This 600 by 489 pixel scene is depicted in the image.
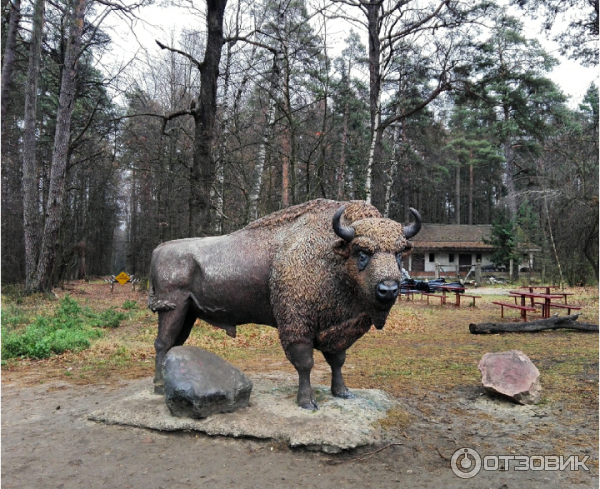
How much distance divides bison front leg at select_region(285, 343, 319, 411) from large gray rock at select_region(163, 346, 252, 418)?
1.73 feet

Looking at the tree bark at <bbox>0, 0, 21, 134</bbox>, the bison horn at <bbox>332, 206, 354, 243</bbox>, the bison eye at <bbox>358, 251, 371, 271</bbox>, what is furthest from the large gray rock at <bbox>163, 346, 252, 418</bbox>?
the tree bark at <bbox>0, 0, 21, 134</bbox>

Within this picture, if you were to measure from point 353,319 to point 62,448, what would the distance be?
2.80m

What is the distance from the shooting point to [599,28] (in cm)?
1218

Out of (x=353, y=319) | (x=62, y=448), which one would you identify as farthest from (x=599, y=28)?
(x=62, y=448)

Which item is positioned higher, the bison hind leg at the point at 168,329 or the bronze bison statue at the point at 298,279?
the bronze bison statue at the point at 298,279

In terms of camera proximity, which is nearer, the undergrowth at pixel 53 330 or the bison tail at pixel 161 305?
the bison tail at pixel 161 305

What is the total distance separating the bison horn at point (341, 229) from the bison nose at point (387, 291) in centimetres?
53

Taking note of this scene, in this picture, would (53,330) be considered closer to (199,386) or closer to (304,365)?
(199,386)

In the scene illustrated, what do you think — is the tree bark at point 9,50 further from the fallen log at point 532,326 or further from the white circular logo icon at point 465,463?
the white circular logo icon at point 465,463

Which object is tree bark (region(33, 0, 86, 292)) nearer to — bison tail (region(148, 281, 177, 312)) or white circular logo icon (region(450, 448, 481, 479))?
bison tail (region(148, 281, 177, 312))

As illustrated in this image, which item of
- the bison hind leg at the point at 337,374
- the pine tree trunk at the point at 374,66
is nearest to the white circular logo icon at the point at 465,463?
the bison hind leg at the point at 337,374

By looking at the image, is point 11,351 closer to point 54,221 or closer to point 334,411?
point 334,411

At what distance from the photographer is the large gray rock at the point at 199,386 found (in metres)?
4.10

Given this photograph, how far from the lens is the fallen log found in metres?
9.73
